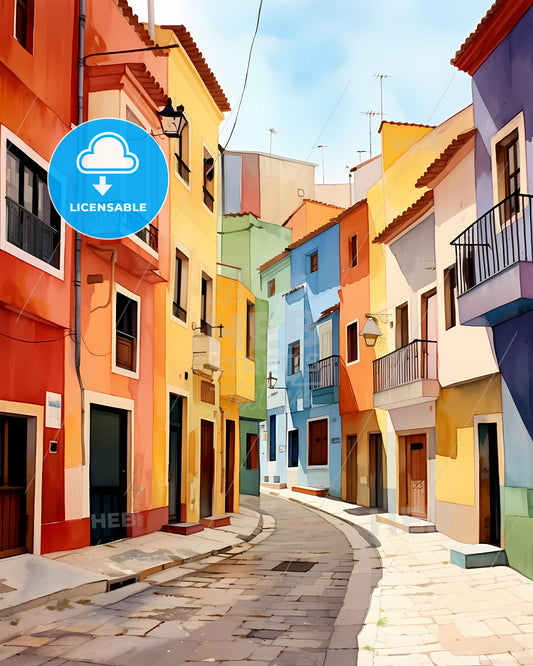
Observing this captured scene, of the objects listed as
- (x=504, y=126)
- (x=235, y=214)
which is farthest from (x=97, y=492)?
(x=235, y=214)

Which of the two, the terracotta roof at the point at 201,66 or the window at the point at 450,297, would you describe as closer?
the window at the point at 450,297

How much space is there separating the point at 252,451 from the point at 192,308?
8905 mm

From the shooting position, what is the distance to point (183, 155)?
1636 centimetres

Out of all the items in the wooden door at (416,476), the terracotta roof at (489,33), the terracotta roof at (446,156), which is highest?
the terracotta roof at (489,33)

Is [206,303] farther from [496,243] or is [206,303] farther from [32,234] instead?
[496,243]

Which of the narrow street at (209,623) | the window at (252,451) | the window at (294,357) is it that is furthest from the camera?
the window at (294,357)

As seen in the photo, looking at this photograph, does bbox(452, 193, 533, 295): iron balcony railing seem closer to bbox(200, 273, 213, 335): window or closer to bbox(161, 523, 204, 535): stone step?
bbox(161, 523, 204, 535): stone step

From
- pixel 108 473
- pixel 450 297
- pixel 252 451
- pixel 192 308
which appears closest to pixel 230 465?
pixel 252 451

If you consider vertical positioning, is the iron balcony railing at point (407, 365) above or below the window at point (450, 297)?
below

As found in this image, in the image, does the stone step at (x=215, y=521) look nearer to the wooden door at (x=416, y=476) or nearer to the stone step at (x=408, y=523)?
the stone step at (x=408, y=523)

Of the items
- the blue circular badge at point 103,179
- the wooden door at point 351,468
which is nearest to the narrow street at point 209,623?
the blue circular badge at point 103,179

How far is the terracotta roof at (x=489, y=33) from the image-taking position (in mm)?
10812

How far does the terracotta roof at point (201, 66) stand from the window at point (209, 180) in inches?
56.4

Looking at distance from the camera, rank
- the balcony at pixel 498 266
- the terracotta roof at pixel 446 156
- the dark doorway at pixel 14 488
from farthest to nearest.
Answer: the terracotta roof at pixel 446 156 < the balcony at pixel 498 266 < the dark doorway at pixel 14 488
